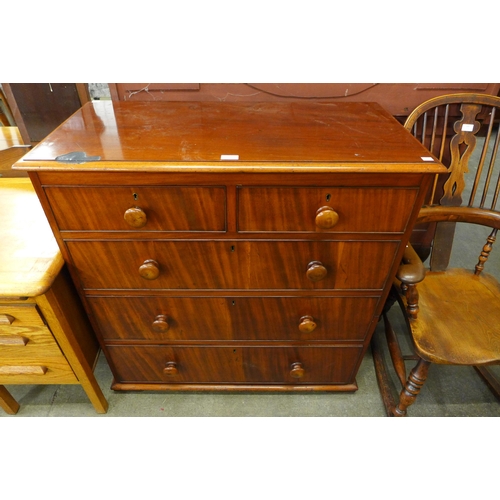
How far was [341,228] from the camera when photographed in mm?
910

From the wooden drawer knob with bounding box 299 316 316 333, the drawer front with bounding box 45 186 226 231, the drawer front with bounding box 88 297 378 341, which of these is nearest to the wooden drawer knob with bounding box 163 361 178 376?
the drawer front with bounding box 88 297 378 341

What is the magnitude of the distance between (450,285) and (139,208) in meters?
1.20

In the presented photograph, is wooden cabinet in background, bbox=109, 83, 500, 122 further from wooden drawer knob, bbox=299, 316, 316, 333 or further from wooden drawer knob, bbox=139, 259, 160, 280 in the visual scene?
wooden drawer knob, bbox=299, 316, 316, 333

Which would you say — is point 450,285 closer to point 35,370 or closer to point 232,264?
point 232,264

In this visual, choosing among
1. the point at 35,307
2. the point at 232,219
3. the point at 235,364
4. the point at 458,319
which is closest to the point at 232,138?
the point at 232,219

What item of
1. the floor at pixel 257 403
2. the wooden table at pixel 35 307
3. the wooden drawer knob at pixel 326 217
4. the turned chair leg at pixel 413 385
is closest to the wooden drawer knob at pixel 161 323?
the wooden table at pixel 35 307

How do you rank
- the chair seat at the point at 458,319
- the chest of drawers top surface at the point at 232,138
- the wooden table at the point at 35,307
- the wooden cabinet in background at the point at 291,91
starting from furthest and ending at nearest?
the wooden cabinet in background at the point at 291,91 → the chair seat at the point at 458,319 → the wooden table at the point at 35,307 → the chest of drawers top surface at the point at 232,138

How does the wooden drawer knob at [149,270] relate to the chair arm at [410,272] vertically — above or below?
above

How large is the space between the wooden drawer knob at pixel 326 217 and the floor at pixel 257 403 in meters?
0.91

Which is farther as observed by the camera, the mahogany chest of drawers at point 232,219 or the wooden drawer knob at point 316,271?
the wooden drawer knob at point 316,271

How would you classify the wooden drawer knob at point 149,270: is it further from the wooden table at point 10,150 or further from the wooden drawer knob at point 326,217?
the wooden table at point 10,150

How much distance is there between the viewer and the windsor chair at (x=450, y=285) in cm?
110

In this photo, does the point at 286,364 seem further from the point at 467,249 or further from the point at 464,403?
the point at 467,249

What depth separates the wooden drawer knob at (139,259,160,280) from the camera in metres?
0.96
